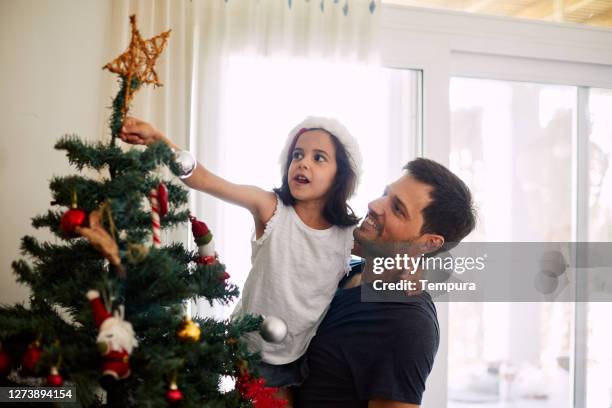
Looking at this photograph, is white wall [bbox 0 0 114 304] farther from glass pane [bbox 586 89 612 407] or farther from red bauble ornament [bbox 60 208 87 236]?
glass pane [bbox 586 89 612 407]

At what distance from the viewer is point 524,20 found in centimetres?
229

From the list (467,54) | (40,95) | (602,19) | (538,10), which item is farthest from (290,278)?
(602,19)

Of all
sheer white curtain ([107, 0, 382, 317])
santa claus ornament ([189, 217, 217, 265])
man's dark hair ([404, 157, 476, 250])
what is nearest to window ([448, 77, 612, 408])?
sheer white curtain ([107, 0, 382, 317])

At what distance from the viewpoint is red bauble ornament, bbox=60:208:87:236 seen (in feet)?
2.89

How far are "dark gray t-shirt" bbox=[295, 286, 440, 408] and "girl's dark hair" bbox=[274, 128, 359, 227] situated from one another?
0.19 meters

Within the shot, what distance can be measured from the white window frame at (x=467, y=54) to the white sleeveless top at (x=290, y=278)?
0.93 metres

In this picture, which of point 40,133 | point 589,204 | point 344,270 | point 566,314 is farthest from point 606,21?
point 40,133

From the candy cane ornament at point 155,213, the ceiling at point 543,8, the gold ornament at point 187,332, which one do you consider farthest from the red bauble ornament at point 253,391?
the ceiling at point 543,8

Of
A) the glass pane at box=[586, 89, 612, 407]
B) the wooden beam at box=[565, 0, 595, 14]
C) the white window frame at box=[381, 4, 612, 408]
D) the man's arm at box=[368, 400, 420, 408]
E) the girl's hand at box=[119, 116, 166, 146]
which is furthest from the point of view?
the glass pane at box=[586, 89, 612, 407]

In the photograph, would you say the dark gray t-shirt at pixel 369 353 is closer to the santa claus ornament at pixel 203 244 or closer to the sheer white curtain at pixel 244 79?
the santa claus ornament at pixel 203 244

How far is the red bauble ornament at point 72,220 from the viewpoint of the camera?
2.89ft

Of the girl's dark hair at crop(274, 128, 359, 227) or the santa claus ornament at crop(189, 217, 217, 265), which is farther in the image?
the girl's dark hair at crop(274, 128, 359, 227)

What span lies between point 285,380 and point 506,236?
1.40 meters

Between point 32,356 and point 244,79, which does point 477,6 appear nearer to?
point 244,79
